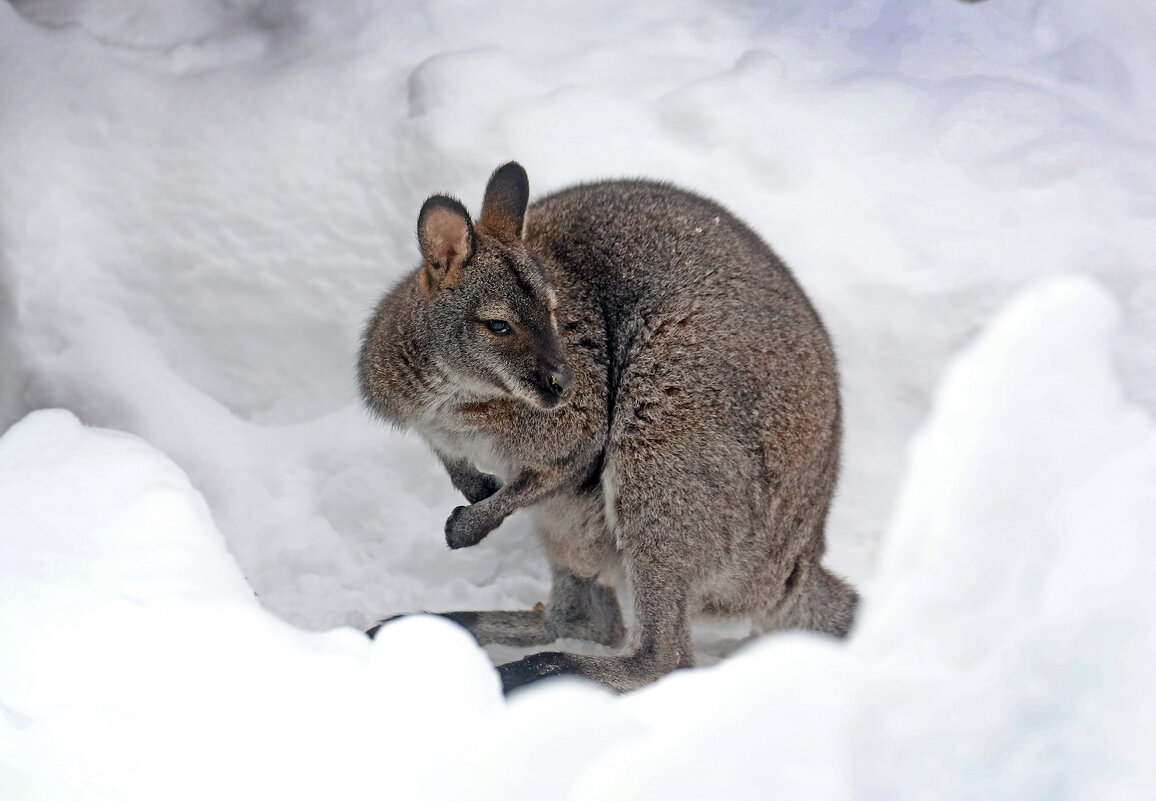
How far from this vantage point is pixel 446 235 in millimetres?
2988

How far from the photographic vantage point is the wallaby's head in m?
2.91

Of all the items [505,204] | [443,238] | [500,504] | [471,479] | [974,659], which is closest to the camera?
[974,659]

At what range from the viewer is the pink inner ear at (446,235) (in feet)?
9.68

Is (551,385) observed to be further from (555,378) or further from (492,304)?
(492,304)

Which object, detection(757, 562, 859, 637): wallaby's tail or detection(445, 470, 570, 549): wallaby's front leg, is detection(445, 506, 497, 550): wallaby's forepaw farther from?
detection(757, 562, 859, 637): wallaby's tail

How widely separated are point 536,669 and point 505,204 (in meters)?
1.26

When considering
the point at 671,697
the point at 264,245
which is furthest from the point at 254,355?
the point at 671,697

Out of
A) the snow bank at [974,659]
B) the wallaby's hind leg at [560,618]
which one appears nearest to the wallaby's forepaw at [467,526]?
the wallaby's hind leg at [560,618]

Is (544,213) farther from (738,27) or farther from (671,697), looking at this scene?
(671,697)

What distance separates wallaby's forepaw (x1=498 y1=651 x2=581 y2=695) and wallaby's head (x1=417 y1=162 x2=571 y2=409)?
2.36ft

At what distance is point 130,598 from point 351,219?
2200 mm

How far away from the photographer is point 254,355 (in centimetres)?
416

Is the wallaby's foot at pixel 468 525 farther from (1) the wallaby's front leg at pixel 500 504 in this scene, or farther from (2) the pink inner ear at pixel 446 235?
(2) the pink inner ear at pixel 446 235

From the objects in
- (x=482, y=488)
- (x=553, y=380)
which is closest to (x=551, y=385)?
(x=553, y=380)
